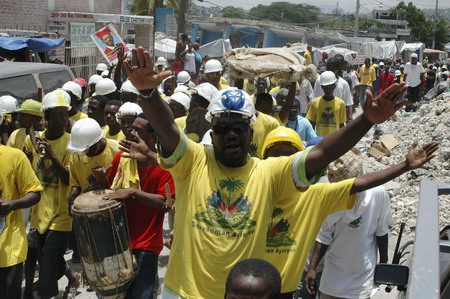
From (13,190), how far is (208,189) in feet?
7.23

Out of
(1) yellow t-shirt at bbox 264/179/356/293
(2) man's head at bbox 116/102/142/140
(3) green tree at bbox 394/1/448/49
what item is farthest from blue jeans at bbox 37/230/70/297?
(3) green tree at bbox 394/1/448/49

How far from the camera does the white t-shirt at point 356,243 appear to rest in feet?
15.1

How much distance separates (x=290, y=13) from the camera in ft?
445

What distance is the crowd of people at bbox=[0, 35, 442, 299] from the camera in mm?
3225

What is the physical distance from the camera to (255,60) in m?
7.49

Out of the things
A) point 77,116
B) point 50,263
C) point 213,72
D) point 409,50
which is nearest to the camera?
point 50,263

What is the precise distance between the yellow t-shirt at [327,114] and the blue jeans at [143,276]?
501 cm

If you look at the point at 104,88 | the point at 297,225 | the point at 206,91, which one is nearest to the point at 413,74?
the point at 104,88

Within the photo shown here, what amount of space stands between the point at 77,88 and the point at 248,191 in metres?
5.68

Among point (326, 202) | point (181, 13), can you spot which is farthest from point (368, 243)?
point (181, 13)

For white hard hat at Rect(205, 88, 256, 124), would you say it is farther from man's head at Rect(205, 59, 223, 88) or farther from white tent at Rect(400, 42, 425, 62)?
white tent at Rect(400, 42, 425, 62)

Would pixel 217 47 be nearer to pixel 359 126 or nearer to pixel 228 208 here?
pixel 228 208

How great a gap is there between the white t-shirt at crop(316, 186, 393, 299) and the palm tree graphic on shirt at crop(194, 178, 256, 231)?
1.41 m

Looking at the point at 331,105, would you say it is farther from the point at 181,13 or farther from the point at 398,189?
the point at 181,13
